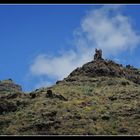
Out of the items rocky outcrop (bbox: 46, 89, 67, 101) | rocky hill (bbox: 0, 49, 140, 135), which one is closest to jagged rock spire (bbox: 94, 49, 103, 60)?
rocky hill (bbox: 0, 49, 140, 135)

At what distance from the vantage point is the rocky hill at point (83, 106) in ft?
211

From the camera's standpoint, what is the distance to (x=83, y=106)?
73.6 m

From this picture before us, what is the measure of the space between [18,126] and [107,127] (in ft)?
47.3

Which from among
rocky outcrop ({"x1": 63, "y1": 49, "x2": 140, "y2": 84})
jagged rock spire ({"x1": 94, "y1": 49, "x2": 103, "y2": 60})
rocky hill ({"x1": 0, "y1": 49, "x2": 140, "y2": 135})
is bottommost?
rocky hill ({"x1": 0, "y1": 49, "x2": 140, "y2": 135})

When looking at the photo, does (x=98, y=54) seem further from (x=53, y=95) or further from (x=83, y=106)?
(x=83, y=106)

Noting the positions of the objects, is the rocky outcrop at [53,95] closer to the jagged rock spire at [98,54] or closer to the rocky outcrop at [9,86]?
the jagged rock spire at [98,54]

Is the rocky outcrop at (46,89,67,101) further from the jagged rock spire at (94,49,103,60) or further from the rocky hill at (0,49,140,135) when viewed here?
the jagged rock spire at (94,49,103,60)

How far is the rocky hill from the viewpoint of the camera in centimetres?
6438

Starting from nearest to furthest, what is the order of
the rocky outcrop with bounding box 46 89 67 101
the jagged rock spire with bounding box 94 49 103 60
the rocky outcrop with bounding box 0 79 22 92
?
the rocky outcrop with bounding box 46 89 67 101 → the jagged rock spire with bounding box 94 49 103 60 → the rocky outcrop with bounding box 0 79 22 92

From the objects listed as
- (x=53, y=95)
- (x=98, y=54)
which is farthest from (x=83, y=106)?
(x=98, y=54)

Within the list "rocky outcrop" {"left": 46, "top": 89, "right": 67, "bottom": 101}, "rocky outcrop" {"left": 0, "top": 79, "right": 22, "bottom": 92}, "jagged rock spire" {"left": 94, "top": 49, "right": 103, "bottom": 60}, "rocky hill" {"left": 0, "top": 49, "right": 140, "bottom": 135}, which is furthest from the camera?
"rocky outcrop" {"left": 0, "top": 79, "right": 22, "bottom": 92}
